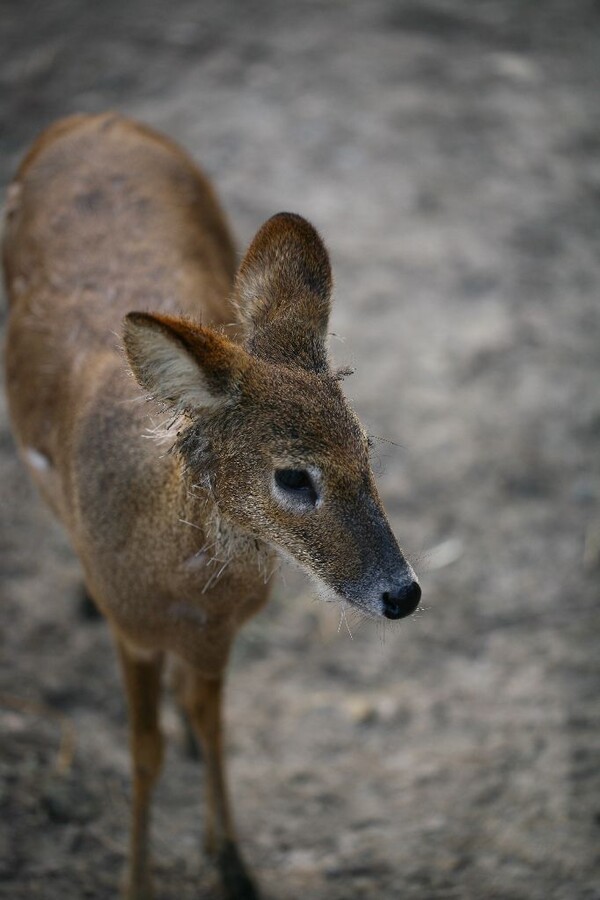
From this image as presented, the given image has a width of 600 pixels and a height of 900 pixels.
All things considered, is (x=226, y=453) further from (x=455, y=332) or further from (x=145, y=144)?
(x=455, y=332)

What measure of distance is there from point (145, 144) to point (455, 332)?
8.19 feet

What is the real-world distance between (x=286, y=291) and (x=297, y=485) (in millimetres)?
661

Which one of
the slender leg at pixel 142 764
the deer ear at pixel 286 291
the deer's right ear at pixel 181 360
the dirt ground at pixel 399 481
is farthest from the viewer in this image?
Answer: the dirt ground at pixel 399 481

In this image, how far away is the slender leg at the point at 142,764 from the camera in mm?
3623

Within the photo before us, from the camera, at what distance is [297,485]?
270 cm

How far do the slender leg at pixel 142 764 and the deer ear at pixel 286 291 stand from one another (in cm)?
130

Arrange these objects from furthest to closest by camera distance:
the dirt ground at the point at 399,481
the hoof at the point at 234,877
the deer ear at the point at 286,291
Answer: the dirt ground at the point at 399,481
the hoof at the point at 234,877
the deer ear at the point at 286,291

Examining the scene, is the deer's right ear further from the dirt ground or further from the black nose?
the dirt ground

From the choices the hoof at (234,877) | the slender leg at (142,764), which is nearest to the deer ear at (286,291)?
the slender leg at (142,764)

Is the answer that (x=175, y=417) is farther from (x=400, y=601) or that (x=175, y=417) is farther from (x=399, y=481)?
(x=399, y=481)

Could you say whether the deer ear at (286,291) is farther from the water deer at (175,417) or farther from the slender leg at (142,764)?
A: the slender leg at (142,764)

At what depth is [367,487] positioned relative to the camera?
8.93ft

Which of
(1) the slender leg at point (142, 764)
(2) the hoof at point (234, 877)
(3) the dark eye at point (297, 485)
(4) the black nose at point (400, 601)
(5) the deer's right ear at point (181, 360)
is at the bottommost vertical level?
(2) the hoof at point (234, 877)

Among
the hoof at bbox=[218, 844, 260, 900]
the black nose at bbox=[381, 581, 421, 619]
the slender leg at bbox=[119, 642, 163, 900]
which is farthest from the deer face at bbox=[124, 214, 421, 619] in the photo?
the hoof at bbox=[218, 844, 260, 900]
